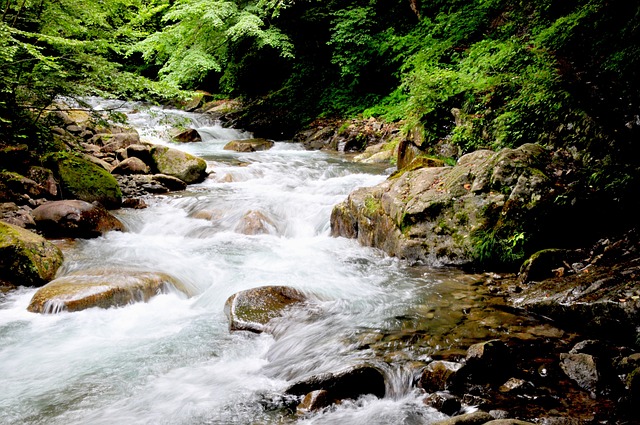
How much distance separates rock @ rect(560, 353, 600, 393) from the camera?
117 inches

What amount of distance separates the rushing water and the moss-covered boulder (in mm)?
1437

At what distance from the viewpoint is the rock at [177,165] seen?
11219 mm

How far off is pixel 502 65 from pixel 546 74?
173cm

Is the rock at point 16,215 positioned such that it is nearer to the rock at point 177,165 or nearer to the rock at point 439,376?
the rock at point 177,165

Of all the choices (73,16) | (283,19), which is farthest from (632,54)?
(283,19)

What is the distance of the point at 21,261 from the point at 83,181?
11.2 ft

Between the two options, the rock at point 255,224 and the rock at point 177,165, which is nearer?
the rock at point 255,224

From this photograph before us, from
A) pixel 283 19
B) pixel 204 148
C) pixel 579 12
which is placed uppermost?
pixel 283 19

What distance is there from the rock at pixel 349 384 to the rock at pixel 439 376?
35 centimetres

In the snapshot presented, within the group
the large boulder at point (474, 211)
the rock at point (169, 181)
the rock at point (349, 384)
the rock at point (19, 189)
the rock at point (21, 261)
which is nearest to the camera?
the rock at point (349, 384)

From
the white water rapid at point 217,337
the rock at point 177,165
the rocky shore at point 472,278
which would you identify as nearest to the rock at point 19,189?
the rocky shore at point 472,278

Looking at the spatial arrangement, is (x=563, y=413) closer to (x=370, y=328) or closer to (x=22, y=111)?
(x=370, y=328)

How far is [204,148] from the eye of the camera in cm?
1588

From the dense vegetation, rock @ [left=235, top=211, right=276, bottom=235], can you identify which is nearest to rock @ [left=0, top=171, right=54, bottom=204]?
the dense vegetation
